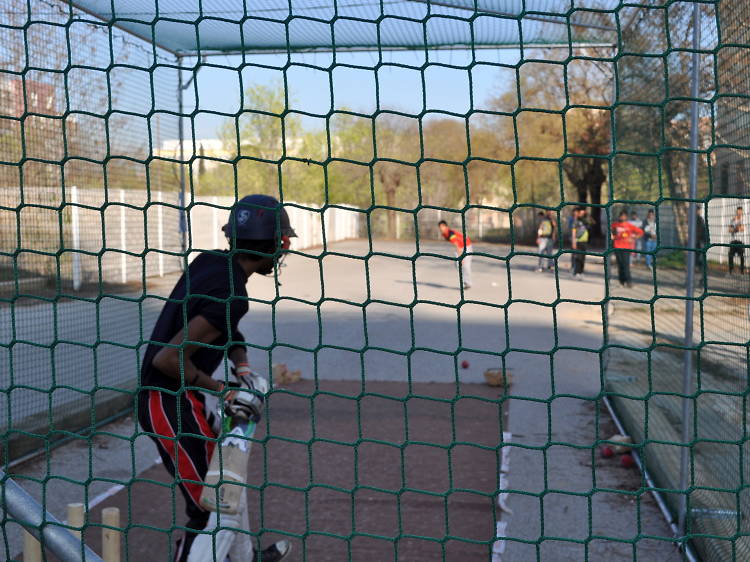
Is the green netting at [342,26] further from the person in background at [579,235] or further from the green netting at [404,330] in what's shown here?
the person in background at [579,235]

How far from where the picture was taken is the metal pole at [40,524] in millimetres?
2756

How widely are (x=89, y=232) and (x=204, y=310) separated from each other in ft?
21.4

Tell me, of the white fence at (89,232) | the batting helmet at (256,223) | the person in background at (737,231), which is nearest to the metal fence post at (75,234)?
the white fence at (89,232)

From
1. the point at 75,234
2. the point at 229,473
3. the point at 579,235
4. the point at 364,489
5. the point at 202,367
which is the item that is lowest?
the point at 364,489

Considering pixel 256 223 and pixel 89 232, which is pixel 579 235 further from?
pixel 256 223

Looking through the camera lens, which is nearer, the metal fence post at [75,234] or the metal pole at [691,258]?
the metal pole at [691,258]

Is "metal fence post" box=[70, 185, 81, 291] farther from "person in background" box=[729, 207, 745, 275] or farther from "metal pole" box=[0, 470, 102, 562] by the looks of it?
"person in background" box=[729, 207, 745, 275]

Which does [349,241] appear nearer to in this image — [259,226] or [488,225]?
[488,225]

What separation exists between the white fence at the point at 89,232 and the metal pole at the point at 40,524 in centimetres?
76

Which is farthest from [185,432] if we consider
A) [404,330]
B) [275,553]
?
[404,330]

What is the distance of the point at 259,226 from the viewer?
3424 mm

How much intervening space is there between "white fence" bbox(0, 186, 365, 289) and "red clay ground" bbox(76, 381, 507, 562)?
1029 mm

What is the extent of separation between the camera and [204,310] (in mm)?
3301

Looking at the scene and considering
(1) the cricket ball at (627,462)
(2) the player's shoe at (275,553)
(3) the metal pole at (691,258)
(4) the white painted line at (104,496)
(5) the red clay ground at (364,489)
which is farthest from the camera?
(1) the cricket ball at (627,462)
